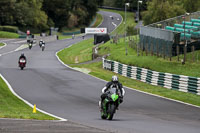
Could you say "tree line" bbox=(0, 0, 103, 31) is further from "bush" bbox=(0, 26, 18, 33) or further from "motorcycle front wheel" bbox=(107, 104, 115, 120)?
"motorcycle front wheel" bbox=(107, 104, 115, 120)

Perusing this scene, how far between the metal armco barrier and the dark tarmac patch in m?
17.4

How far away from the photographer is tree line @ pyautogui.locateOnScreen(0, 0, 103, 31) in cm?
11419

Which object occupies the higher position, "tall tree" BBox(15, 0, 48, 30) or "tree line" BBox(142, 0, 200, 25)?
"tree line" BBox(142, 0, 200, 25)

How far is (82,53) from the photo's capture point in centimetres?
7069

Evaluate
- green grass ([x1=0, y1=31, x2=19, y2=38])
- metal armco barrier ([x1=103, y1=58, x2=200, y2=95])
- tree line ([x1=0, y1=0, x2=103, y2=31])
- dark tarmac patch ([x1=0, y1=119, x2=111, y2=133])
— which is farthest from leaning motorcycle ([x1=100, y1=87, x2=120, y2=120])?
tree line ([x1=0, y1=0, x2=103, y2=31])

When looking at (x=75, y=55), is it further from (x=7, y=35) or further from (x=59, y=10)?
(x=59, y=10)

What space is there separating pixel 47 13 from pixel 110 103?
122458 millimetres

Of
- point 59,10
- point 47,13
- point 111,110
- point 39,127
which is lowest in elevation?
point 47,13

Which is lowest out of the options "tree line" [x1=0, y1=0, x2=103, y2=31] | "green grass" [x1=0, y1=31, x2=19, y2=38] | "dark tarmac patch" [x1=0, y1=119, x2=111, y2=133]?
"green grass" [x1=0, y1=31, x2=19, y2=38]

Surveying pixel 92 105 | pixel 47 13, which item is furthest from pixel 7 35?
pixel 92 105

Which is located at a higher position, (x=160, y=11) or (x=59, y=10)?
(x=160, y=11)

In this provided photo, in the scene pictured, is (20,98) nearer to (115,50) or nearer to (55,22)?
(115,50)

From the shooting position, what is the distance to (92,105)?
912 inches

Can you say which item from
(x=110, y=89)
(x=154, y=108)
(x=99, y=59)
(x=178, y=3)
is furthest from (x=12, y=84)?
(x=178, y=3)
